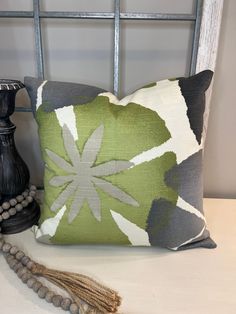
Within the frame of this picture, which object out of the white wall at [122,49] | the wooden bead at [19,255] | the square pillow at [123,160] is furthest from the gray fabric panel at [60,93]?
the wooden bead at [19,255]

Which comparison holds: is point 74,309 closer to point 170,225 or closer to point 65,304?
point 65,304

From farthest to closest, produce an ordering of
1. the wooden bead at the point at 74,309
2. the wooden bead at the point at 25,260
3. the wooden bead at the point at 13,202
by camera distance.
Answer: the wooden bead at the point at 13,202
the wooden bead at the point at 25,260
the wooden bead at the point at 74,309

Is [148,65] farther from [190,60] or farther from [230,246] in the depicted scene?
[230,246]

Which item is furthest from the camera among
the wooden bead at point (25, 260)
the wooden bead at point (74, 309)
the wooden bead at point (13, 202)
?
the wooden bead at point (13, 202)

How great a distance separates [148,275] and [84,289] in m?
0.13

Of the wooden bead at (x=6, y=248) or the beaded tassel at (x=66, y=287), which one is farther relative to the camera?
the wooden bead at (x=6, y=248)

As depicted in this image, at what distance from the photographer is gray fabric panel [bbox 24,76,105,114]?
0.60 metres

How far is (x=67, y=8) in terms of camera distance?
0.76 m

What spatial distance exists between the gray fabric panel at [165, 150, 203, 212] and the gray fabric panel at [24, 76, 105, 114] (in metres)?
0.23

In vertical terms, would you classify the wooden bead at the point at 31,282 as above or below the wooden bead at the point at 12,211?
below

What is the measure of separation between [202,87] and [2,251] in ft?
1.80

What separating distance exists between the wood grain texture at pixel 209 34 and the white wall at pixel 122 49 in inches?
2.2

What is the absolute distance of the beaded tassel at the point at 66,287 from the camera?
1.69ft

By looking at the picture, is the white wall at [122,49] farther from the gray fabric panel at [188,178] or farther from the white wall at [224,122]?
the gray fabric panel at [188,178]
